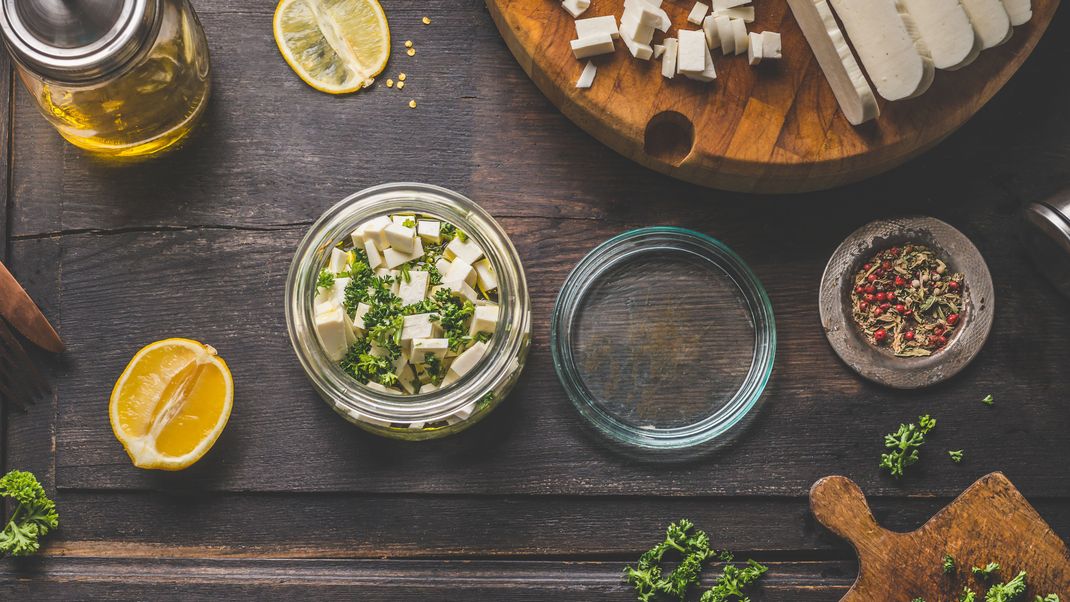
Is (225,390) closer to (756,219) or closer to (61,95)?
(61,95)

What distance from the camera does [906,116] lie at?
1.63 meters

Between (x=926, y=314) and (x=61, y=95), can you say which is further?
(x=926, y=314)

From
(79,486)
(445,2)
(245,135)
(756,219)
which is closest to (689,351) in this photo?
(756,219)

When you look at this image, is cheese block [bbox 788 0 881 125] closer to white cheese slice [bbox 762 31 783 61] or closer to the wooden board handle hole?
white cheese slice [bbox 762 31 783 61]

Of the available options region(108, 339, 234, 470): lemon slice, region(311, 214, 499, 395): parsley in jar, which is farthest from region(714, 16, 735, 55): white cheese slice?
region(108, 339, 234, 470): lemon slice

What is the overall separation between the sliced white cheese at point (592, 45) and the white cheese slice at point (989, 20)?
68 cm

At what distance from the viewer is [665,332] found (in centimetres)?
182

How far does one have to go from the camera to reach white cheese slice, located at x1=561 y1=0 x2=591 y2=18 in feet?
5.33

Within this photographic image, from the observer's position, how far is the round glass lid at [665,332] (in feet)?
5.88

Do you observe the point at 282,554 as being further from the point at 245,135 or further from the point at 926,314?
the point at 926,314

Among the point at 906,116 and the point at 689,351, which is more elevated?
the point at 906,116

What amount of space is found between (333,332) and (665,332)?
0.73 metres

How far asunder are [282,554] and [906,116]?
160 centimetres

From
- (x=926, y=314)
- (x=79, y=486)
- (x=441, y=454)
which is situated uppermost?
(x=926, y=314)
